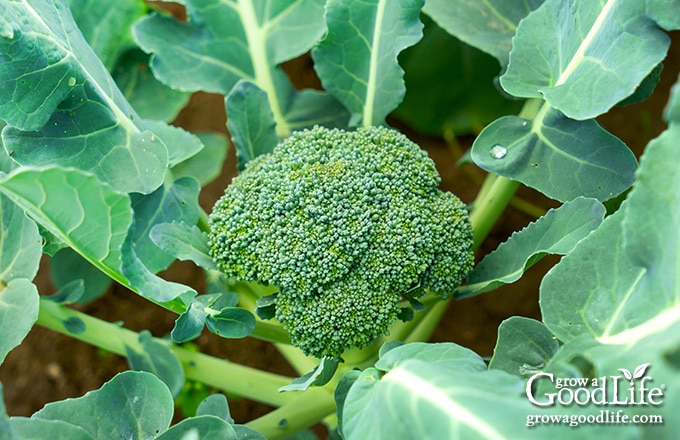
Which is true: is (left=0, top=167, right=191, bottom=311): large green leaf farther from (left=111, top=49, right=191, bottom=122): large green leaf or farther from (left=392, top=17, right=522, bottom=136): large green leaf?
(left=392, top=17, right=522, bottom=136): large green leaf

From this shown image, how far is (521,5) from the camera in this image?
4.76 feet

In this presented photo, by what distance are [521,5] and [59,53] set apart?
3.29 feet

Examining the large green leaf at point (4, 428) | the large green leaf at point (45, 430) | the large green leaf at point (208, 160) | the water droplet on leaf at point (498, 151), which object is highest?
the water droplet on leaf at point (498, 151)

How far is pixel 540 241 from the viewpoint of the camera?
1.12 m

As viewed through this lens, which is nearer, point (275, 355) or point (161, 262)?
point (161, 262)

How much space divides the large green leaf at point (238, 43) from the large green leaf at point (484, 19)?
0.29m

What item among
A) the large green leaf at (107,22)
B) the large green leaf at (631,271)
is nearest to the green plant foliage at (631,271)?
the large green leaf at (631,271)

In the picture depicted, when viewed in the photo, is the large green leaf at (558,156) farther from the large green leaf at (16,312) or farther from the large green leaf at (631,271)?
the large green leaf at (16,312)

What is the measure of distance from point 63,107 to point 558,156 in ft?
3.12

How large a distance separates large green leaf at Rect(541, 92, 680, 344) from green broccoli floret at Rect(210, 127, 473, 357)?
0.85ft

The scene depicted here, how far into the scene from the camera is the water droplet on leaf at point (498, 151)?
1.23m

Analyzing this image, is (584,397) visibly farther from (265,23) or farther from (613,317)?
(265,23)

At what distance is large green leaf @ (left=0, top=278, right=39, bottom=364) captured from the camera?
3.69 ft

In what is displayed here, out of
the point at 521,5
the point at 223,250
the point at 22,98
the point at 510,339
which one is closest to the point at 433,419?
the point at 510,339
